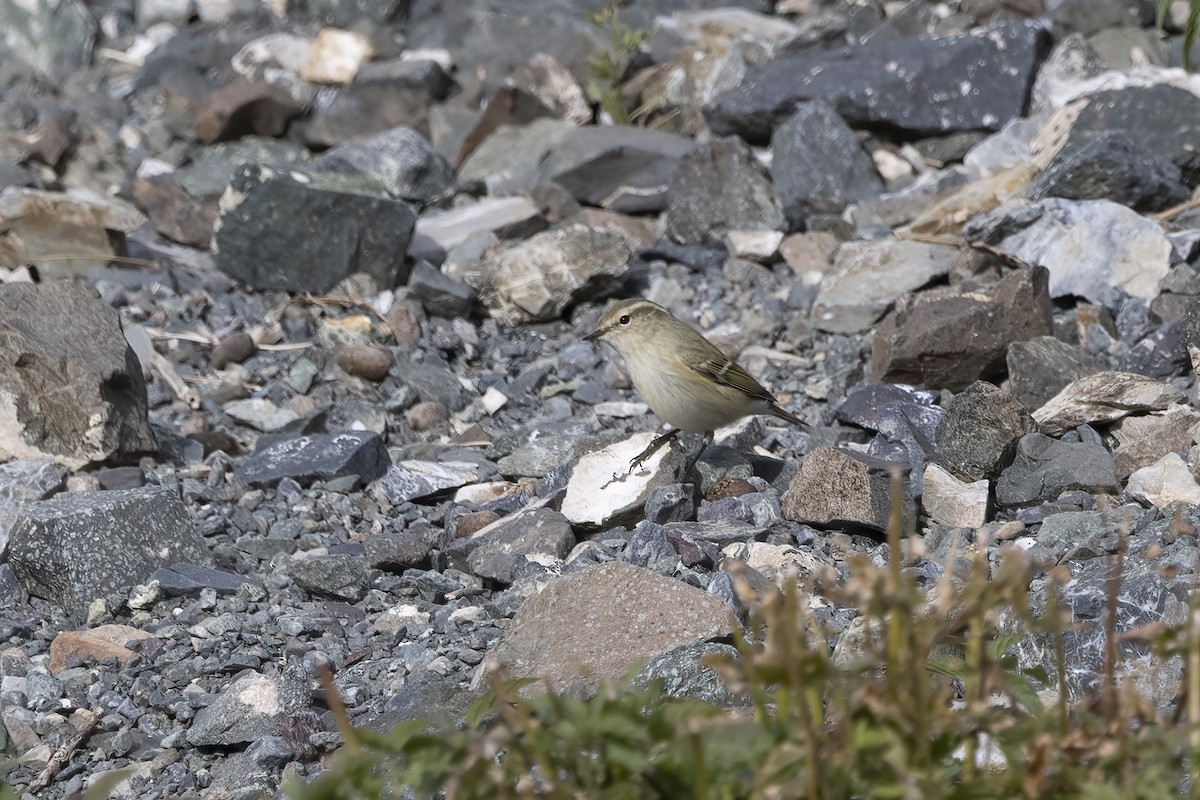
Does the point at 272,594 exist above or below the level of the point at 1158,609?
below

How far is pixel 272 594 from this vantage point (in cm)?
541

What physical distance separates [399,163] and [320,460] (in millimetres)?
4556

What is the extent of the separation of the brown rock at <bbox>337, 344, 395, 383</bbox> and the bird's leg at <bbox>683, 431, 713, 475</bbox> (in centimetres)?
218

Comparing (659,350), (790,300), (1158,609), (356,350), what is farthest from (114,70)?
(1158,609)

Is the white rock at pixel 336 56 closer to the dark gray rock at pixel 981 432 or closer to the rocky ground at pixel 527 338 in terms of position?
the rocky ground at pixel 527 338

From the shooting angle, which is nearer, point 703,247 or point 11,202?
point 11,202

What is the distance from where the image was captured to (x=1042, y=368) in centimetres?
660

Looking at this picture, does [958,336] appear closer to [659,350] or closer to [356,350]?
[659,350]

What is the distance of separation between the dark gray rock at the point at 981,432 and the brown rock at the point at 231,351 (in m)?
4.32

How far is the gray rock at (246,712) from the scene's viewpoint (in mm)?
4297

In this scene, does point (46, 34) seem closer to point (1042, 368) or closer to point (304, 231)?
point (304, 231)

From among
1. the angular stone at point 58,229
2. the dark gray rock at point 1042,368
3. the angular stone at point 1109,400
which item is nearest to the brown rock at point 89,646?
the angular stone at point 1109,400

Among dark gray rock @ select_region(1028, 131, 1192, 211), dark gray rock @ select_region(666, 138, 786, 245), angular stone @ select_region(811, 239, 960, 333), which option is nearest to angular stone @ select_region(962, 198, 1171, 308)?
dark gray rock @ select_region(1028, 131, 1192, 211)

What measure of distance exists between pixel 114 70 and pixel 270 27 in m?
1.63
